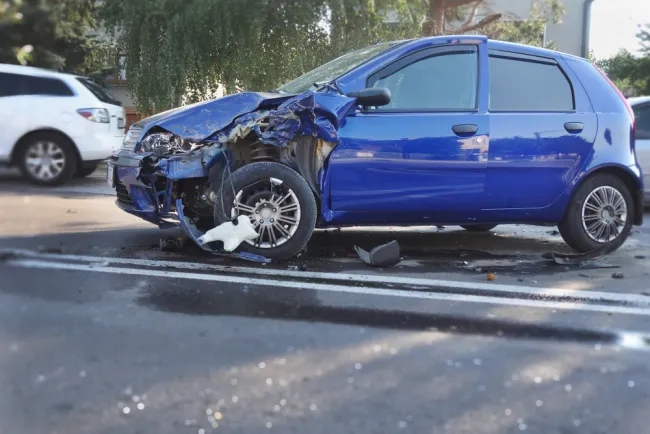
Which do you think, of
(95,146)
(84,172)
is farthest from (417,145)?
(84,172)

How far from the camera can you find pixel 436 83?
5.68 metres

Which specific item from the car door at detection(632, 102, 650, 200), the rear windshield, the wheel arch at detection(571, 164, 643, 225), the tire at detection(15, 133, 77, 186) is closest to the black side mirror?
the wheel arch at detection(571, 164, 643, 225)

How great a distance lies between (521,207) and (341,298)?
2137 mm

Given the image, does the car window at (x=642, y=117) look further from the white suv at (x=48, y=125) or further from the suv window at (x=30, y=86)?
the suv window at (x=30, y=86)

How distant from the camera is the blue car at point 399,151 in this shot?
531cm

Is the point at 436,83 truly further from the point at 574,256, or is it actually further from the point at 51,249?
the point at 51,249

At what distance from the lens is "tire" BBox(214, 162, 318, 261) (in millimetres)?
5297

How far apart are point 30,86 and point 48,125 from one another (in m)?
0.67

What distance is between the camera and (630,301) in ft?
15.3

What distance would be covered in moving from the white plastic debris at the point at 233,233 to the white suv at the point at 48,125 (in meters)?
5.98

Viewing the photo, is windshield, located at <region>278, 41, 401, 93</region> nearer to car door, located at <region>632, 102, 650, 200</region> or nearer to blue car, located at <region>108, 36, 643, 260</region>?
blue car, located at <region>108, 36, 643, 260</region>

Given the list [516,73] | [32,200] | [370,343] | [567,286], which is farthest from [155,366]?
[32,200]

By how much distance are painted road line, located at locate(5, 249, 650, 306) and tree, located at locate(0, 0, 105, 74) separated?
27.0 feet

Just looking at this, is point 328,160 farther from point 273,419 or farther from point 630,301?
point 273,419
